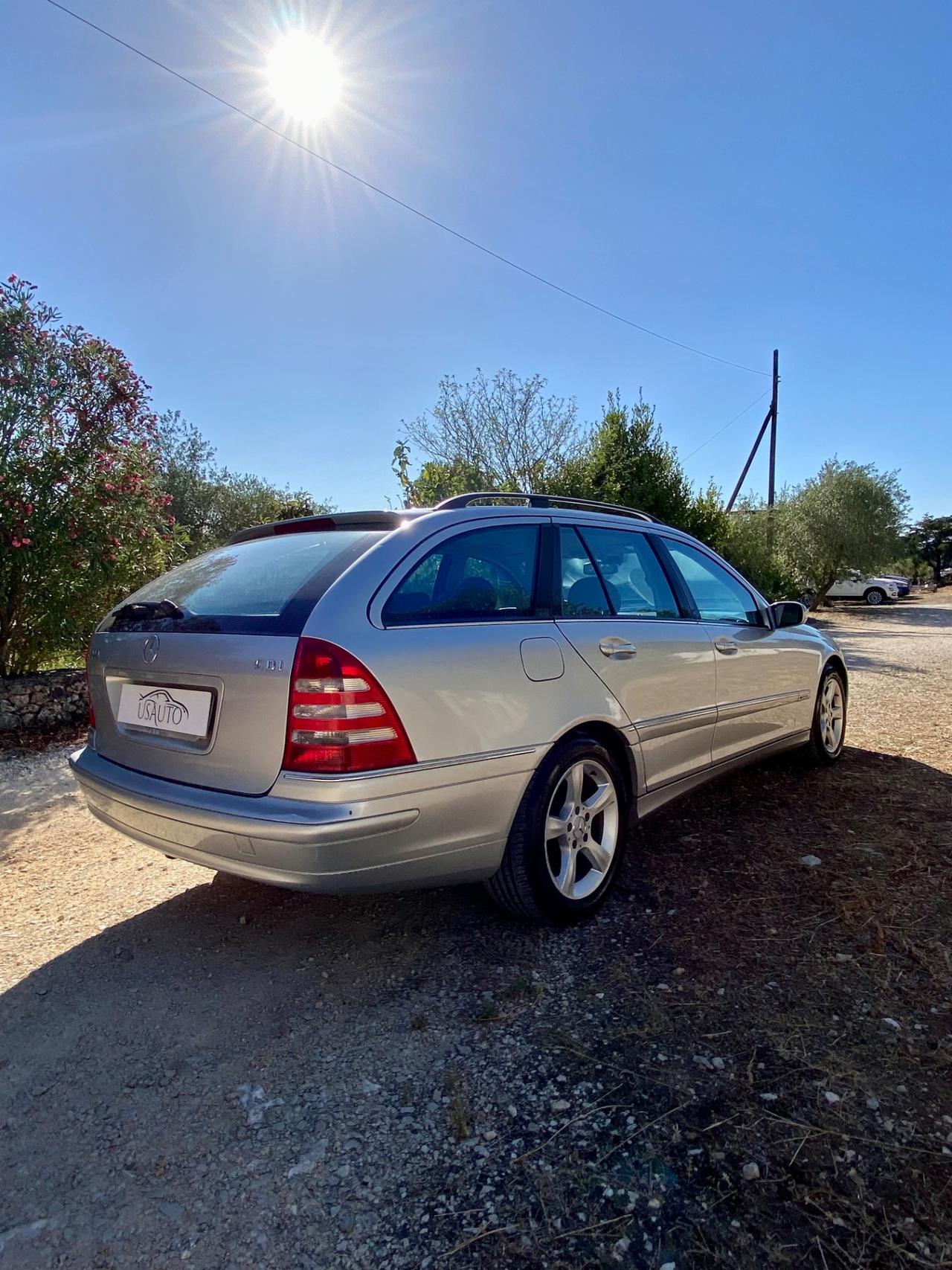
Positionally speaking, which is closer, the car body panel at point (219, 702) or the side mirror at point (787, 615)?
the car body panel at point (219, 702)

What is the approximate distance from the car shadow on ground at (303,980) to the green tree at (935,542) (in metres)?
61.4

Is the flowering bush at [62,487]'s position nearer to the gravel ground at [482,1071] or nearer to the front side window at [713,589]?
the gravel ground at [482,1071]

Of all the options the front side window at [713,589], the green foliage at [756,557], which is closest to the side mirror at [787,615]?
the front side window at [713,589]

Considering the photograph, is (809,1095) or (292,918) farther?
(292,918)

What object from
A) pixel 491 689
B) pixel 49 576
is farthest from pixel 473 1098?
pixel 49 576

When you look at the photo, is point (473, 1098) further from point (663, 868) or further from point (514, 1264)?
point (663, 868)

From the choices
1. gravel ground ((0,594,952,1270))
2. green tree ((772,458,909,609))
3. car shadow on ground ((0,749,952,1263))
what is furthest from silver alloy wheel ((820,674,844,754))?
green tree ((772,458,909,609))

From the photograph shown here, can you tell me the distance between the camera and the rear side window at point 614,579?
2.99m

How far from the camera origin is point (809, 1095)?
5.96 ft

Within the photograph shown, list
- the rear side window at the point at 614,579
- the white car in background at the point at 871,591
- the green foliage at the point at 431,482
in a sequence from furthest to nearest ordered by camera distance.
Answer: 1. the white car in background at the point at 871,591
2. the green foliage at the point at 431,482
3. the rear side window at the point at 614,579

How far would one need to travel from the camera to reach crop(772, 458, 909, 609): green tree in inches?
973

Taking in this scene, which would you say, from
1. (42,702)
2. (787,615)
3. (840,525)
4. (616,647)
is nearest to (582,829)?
(616,647)

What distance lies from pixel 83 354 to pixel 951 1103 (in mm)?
7385

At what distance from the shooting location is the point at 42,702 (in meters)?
6.10
